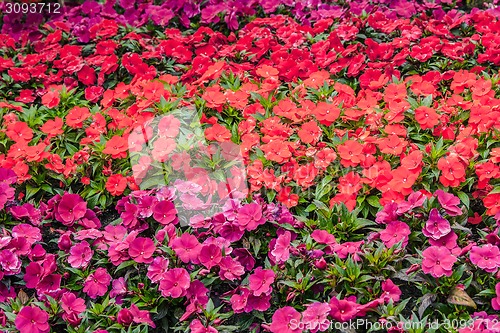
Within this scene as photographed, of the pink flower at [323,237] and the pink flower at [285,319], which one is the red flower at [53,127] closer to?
the pink flower at [323,237]

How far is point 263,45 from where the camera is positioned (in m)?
4.42

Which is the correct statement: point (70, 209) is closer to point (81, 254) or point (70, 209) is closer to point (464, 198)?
point (81, 254)

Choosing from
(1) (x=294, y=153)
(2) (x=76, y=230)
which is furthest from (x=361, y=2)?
(2) (x=76, y=230)

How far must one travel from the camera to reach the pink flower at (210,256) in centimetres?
277

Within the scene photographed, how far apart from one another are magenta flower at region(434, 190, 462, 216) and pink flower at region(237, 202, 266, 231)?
32.3 inches

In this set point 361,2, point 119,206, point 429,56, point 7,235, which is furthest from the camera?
point 361,2

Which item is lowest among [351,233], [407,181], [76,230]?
[76,230]

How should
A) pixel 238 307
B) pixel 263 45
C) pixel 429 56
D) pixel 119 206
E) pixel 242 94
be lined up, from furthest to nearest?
pixel 263 45
pixel 429 56
pixel 242 94
pixel 119 206
pixel 238 307

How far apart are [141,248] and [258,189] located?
665 mm

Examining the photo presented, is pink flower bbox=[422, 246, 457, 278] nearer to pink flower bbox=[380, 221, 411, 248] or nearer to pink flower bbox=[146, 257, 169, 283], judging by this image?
pink flower bbox=[380, 221, 411, 248]

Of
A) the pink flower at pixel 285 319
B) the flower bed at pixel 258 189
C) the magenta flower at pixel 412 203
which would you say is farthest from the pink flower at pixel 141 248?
the magenta flower at pixel 412 203

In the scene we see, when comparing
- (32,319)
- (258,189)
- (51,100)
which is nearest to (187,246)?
(258,189)

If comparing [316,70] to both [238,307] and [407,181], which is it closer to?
[407,181]

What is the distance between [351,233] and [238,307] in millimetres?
678
